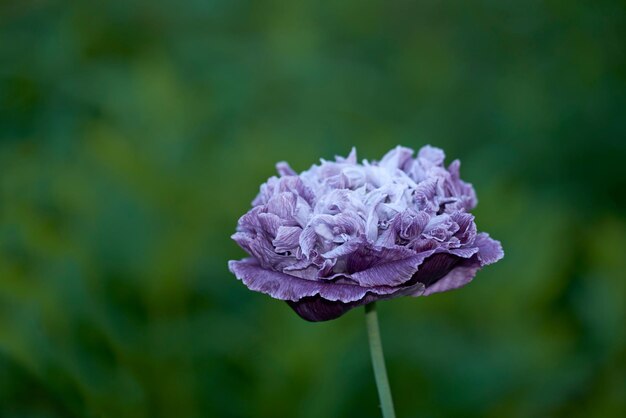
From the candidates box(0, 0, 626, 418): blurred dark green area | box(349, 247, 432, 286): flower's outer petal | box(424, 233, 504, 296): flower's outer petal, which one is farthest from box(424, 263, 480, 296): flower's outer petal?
box(0, 0, 626, 418): blurred dark green area

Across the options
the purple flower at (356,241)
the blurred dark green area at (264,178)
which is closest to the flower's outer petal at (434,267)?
the purple flower at (356,241)

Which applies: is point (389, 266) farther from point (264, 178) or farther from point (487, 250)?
point (264, 178)

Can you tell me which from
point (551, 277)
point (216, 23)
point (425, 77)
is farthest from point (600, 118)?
point (216, 23)

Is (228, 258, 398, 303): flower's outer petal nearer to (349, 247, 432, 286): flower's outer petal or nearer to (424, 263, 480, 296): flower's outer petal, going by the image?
(349, 247, 432, 286): flower's outer petal

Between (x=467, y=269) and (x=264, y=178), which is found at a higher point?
(x=264, y=178)

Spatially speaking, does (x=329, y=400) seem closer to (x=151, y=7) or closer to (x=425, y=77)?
(x=425, y=77)

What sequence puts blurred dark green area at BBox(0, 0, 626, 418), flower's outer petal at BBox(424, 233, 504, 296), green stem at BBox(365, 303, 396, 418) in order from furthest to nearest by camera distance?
blurred dark green area at BBox(0, 0, 626, 418)
flower's outer petal at BBox(424, 233, 504, 296)
green stem at BBox(365, 303, 396, 418)

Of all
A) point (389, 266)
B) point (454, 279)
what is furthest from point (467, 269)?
point (389, 266)

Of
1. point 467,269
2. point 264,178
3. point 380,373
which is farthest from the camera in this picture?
point 264,178

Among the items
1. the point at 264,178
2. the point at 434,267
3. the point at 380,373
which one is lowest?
the point at 380,373
